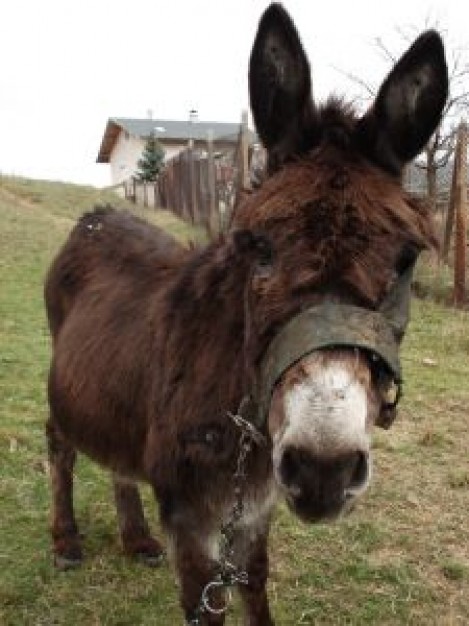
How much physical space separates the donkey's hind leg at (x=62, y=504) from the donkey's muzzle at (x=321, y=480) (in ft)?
8.30

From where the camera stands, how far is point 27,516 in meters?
4.56

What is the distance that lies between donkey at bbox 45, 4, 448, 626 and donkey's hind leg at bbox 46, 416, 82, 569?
700 millimetres

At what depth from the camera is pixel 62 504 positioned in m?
4.23

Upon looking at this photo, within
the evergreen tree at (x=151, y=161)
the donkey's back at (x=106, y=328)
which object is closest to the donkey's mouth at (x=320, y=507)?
the donkey's back at (x=106, y=328)

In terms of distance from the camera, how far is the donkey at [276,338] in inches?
75.1

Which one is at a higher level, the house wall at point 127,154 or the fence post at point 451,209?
the house wall at point 127,154

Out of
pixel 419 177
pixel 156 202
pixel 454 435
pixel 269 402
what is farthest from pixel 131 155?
pixel 269 402

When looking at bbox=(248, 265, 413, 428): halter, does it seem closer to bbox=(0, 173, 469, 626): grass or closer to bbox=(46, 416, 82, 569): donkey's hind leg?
bbox=(0, 173, 469, 626): grass

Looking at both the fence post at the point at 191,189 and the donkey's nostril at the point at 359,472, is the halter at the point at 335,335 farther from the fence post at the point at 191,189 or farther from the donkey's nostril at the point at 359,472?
the fence post at the point at 191,189

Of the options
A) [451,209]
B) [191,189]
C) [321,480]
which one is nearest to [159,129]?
[191,189]

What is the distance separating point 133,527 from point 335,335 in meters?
2.65

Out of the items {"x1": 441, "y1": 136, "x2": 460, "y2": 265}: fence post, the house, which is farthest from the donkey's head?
the house

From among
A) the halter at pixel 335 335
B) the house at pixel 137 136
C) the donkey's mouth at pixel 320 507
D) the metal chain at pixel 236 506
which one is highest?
the house at pixel 137 136

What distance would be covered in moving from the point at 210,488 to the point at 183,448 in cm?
17
